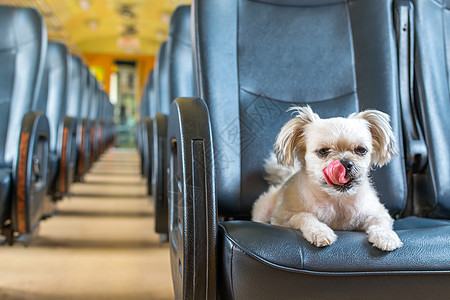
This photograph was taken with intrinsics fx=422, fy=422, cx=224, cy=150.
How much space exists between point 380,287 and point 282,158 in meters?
0.33

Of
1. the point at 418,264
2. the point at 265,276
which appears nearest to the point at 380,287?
the point at 418,264

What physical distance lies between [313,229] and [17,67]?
61.8 inches

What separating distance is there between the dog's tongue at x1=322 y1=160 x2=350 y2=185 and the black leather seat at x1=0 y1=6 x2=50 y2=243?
1078 millimetres

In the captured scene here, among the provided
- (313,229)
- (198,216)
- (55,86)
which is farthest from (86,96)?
(313,229)

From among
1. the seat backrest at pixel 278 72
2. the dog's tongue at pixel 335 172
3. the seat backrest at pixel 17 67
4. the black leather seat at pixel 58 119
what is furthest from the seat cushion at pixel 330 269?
the black leather seat at pixel 58 119

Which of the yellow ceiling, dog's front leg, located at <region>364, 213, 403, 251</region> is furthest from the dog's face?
the yellow ceiling

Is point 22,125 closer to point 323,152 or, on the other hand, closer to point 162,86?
point 323,152

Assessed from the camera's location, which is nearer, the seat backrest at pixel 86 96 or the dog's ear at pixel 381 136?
the dog's ear at pixel 381 136

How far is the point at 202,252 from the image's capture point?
33.3 inches

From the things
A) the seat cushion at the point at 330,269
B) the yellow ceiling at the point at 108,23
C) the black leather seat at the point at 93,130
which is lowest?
the seat cushion at the point at 330,269

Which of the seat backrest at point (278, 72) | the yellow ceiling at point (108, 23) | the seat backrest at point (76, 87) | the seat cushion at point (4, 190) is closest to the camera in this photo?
the seat backrest at point (278, 72)

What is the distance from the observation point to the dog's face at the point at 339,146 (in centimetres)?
88

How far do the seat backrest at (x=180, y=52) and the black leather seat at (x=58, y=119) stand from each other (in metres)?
0.87

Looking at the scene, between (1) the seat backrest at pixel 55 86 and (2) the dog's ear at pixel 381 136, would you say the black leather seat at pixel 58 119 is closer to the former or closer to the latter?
(1) the seat backrest at pixel 55 86
